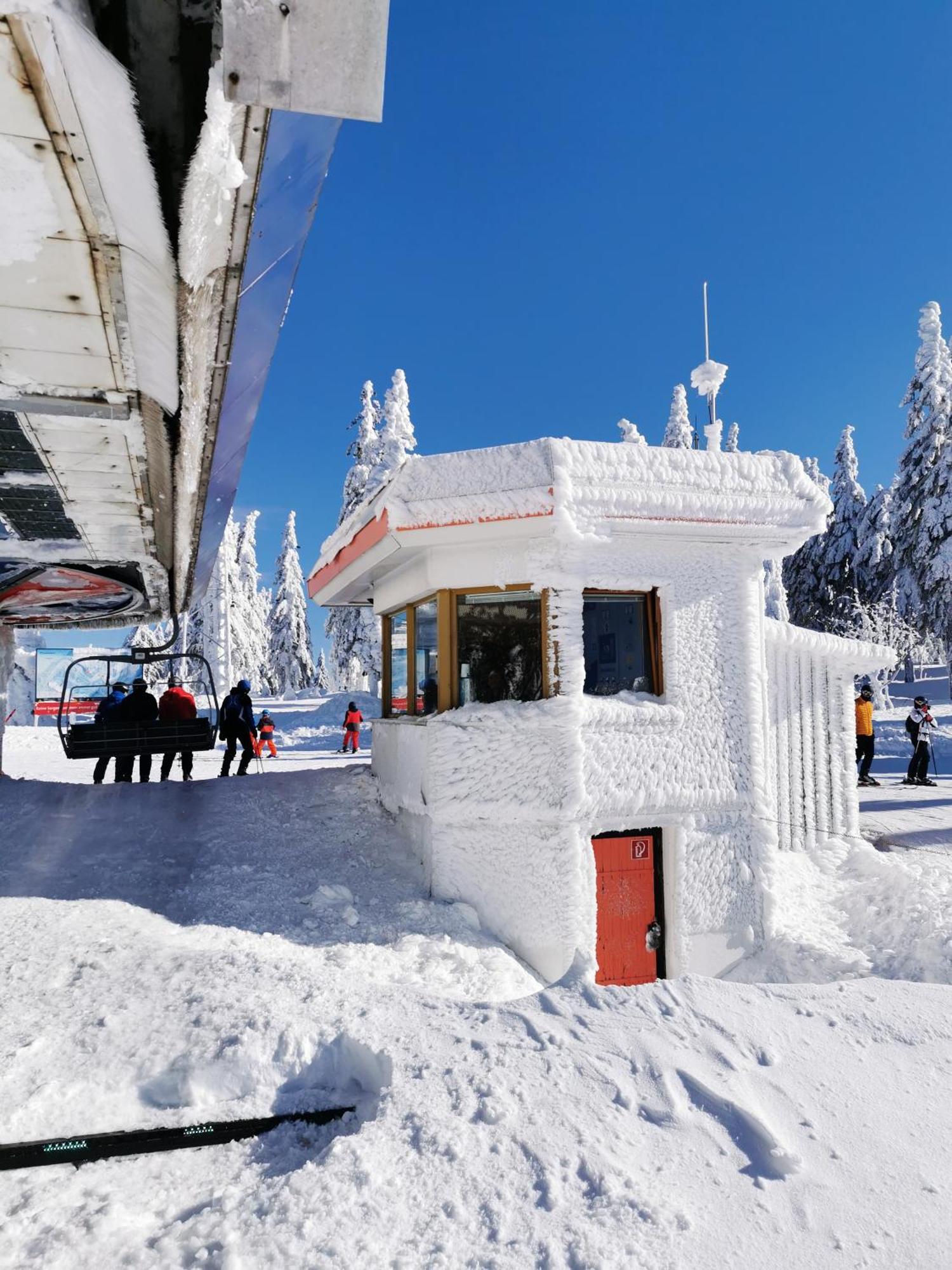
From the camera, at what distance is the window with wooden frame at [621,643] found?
6.39m

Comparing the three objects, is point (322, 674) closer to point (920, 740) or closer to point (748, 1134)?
point (920, 740)

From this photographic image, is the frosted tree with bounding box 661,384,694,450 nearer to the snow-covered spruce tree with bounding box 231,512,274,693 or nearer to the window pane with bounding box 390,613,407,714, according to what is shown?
the snow-covered spruce tree with bounding box 231,512,274,693

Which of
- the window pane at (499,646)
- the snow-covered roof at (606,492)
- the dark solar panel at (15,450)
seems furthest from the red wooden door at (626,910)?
the dark solar panel at (15,450)

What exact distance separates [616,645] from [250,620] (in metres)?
45.4

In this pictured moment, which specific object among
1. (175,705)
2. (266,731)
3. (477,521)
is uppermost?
(477,521)

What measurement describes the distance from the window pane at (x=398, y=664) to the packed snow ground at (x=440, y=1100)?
110 inches

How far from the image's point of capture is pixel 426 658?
7.13m

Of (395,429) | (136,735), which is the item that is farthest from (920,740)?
(395,429)

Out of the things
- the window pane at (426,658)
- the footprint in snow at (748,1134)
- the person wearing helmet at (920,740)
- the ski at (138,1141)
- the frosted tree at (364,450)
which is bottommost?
the ski at (138,1141)

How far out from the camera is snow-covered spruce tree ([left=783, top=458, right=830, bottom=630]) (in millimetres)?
35250

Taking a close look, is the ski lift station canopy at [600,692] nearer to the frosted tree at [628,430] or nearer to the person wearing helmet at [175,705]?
the person wearing helmet at [175,705]

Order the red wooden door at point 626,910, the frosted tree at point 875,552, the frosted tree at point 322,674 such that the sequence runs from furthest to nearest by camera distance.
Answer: the frosted tree at point 322,674
the frosted tree at point 875,552
the red wooden door at point 626,910

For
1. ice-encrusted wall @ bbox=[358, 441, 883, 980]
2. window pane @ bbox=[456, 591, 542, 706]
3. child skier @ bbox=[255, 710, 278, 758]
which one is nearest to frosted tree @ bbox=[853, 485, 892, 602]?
child skier @ bbox=[255, 710, 278, 758]

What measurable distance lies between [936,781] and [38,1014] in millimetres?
16098
